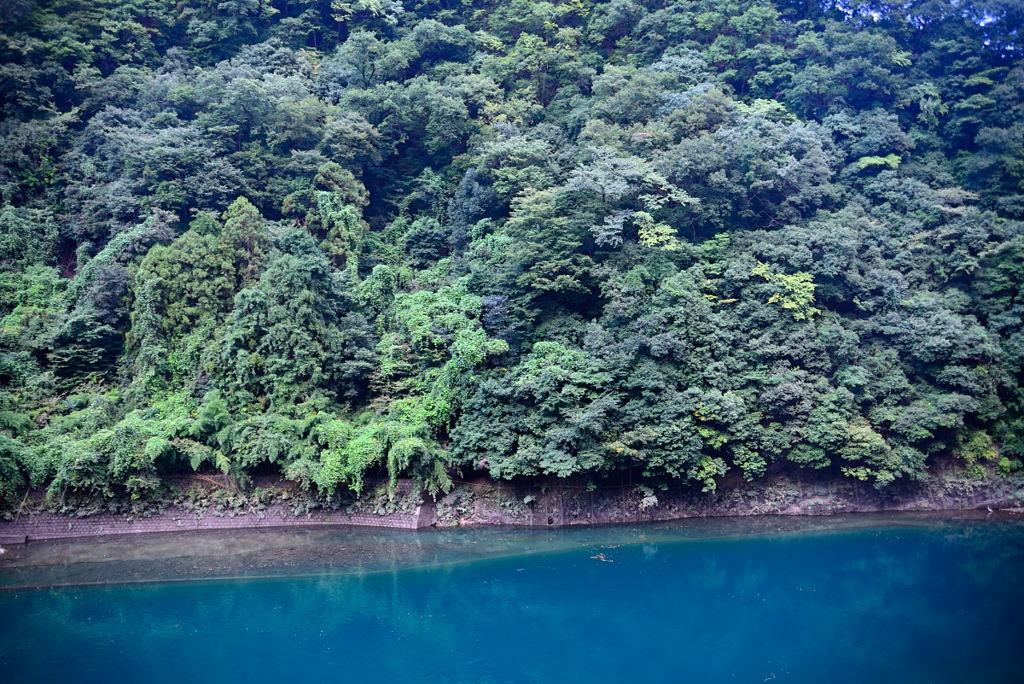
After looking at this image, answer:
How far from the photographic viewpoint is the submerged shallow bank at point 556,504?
1445cm

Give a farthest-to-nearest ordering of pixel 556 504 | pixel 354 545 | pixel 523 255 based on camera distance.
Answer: pixel 523 255, pixel 556 504, pixel 354 545

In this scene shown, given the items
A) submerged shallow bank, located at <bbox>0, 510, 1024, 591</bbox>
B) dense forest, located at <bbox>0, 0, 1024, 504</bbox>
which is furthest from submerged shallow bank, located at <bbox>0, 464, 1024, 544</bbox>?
dense forest, located at <bbox>0, 0, 1024, 504</bbox>

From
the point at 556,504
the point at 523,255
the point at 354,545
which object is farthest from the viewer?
the point at 523,255

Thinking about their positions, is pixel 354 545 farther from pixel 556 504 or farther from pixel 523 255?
pixel 523 255

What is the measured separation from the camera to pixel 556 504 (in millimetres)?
15047

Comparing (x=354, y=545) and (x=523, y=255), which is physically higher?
(x=523, y=255)

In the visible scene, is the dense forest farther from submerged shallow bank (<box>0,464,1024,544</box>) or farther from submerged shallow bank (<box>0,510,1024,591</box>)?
submerged shallow bank (<box>0,510,1024,591</box>)

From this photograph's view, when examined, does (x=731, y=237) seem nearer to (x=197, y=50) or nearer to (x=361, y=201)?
(x=361, y=201)

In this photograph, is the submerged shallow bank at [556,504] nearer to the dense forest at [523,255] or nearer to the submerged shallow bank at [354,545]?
the submerged shallow bank at [354,545]

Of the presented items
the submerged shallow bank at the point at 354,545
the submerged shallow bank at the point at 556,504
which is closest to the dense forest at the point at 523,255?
the submerged shallow bank at the point at 556,504

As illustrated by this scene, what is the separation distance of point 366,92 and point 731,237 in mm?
12351

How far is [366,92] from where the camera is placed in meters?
21.5

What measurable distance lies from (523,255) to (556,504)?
598 cm

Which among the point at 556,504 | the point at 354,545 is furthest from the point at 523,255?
the point at 354,545
